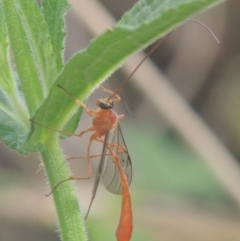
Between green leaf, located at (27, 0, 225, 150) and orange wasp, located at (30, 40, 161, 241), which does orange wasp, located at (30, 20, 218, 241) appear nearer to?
orange wasp, located at (30, 40, 161, 241)

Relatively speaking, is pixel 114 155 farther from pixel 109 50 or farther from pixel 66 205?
pixel 109 50

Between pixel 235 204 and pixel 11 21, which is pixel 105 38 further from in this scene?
pixel 235 204

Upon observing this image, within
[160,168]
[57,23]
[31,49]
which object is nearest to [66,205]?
[31,49]

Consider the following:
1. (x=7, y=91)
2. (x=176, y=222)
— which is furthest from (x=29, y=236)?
(x=7, y=91)

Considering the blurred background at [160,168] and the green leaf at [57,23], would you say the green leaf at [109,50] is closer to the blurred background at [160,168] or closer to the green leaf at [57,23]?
the green leaf at [57,23]

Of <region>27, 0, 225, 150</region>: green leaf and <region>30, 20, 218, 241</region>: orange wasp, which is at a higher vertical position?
<region>30, 20, 218, 241</region>: orange wasp

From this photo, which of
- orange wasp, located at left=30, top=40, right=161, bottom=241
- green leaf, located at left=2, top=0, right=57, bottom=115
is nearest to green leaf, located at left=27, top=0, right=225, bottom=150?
green leaf, located at left=2, top=0, right=57, bottom=115

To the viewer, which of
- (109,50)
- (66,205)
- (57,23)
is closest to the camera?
(109,50)
